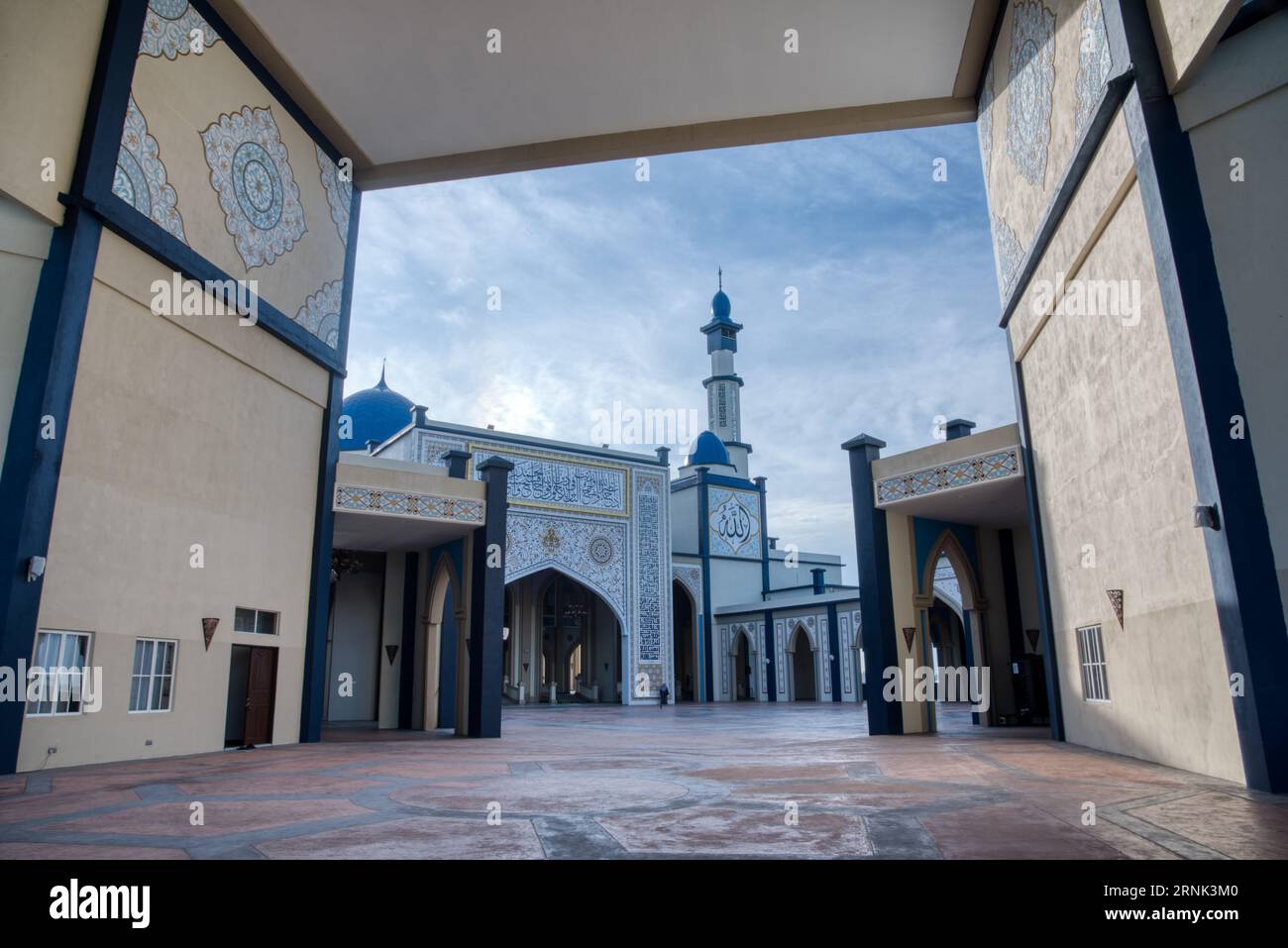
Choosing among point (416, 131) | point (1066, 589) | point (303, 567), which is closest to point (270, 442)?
point (303, 567)

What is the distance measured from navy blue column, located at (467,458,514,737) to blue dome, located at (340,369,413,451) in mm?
9932

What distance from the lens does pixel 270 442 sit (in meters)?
8.56

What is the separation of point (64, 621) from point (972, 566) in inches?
362

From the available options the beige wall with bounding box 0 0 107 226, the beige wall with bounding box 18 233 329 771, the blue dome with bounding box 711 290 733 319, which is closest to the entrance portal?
the beige wall with bounding box 18 233 329 771

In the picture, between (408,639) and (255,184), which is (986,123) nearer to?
(255,184)

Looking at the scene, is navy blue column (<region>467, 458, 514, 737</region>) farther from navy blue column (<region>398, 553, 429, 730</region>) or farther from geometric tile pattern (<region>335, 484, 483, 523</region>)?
navy blue column (<region>398, 553, 429, 730</region>)

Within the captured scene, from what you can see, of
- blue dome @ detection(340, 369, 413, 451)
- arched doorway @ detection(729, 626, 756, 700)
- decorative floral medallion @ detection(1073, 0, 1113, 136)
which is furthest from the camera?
arched doorway @ detection(729, 626, 756, 700)

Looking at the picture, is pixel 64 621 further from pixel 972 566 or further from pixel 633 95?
pixel 972 566

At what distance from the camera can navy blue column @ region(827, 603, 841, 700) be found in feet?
66.6

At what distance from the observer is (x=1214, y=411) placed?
4.34 m

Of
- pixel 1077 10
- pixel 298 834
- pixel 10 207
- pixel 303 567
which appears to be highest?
pixel 1077 10

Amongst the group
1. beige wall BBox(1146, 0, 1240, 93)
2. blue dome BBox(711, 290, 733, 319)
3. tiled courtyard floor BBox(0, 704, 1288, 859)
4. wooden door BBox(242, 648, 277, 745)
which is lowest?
tiled courtyard floor BBox(0, 704, 1288, 859)
